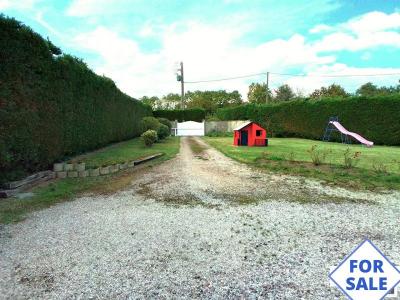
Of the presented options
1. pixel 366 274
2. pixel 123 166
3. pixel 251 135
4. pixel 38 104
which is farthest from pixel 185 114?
pixel 366 274

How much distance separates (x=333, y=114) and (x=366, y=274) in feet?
65.4

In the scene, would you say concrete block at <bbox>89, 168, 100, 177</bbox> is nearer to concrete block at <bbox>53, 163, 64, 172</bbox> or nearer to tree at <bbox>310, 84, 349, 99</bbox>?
concrete block at <bbox>53, 163, 64, 172</bbox>

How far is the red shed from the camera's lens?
48.9ft

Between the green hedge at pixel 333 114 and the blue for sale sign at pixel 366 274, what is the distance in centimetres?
1835

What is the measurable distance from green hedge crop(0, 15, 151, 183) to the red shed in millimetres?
7515

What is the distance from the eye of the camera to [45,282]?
8.51ft

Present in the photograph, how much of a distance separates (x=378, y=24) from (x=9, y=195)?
14134mm

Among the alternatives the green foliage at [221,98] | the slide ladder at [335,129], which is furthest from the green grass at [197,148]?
the green foliage at [221,98]

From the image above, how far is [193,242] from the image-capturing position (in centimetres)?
347

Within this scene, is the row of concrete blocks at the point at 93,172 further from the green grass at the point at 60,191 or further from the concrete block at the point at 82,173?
the green grass at the point at 60,191

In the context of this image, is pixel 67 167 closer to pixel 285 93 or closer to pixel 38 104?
pixel 38 104

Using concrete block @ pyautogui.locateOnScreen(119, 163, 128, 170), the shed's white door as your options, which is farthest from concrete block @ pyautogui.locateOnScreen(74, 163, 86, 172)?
the shed's white door

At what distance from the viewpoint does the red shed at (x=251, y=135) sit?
48.9ft

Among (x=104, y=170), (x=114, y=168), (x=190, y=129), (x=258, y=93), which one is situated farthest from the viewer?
(x=258, y=93)
